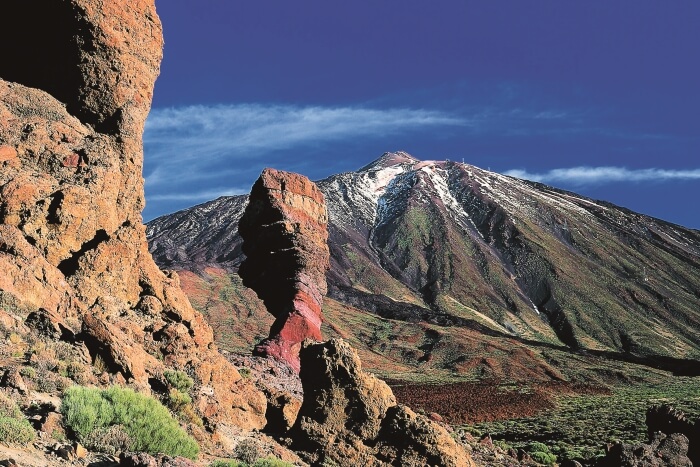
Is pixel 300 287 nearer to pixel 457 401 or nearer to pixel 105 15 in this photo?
pixel 105 15

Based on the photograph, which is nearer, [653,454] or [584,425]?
[653,454]

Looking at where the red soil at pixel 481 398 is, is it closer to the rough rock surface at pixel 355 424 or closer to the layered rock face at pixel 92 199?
the layered rock face at pixel 92 199

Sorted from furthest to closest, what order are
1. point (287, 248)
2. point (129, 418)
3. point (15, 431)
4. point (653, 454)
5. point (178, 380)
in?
point (287, 248) → point (653, 454) → point (178, 380) → point (129, 418) → point (15, 431)

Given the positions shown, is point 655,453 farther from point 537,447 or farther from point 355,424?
point 537,447

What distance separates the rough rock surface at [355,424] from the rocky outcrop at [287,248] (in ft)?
52.7

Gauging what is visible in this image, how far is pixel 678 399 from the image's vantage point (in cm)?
4100

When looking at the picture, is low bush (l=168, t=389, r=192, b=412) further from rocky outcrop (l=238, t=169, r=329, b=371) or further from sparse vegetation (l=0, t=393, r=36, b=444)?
rocky outcrop (l=238, t=169, r=329, b=371)

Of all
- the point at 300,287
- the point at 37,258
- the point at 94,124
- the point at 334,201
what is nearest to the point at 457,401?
the point at 300,287

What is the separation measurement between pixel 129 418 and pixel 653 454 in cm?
1007

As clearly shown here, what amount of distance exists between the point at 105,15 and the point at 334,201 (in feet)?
539

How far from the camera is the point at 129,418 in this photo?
7.44 meters

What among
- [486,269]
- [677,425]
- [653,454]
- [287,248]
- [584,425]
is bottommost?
[653,454]

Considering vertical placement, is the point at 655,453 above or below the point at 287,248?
below

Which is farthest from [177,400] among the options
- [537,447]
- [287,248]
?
[287,248]
